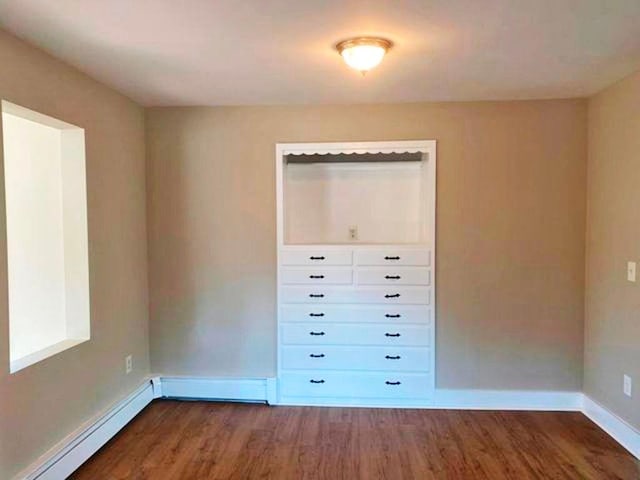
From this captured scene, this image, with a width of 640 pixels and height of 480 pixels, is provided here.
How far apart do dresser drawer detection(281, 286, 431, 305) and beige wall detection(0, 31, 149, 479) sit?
1156 millimetres

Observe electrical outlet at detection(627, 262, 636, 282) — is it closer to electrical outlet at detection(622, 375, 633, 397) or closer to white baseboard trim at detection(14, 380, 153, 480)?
electrical outlet at detection(622, 375, 633, 397)

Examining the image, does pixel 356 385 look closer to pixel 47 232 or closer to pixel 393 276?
pixel 393 276

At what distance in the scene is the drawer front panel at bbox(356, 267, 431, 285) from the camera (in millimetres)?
3301

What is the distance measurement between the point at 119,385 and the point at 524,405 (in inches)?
114

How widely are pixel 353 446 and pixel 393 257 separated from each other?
1.32 meters

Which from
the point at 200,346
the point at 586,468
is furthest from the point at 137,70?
the point at 586,468

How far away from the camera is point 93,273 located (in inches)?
108

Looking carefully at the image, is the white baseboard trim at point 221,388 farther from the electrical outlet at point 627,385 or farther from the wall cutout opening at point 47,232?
the electrical outlet at point 627,385

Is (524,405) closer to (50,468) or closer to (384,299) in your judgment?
(384,299)

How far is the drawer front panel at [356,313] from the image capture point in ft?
10.9

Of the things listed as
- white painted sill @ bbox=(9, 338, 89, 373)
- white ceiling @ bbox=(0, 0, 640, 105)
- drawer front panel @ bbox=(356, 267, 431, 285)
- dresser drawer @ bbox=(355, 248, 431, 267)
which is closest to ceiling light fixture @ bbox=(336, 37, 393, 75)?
white ceiling @ bbox=(0, 0, 640, 105)

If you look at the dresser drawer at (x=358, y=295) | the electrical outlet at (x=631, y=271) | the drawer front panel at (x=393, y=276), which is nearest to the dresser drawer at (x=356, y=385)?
the dresser drawer at (x=358, y=295)

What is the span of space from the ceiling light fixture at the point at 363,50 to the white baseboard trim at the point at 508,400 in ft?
7.83

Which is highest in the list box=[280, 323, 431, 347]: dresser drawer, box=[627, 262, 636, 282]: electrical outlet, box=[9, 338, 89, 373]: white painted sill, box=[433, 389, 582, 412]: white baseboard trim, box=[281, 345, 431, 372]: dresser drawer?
box=[627, 262, 636, 282]: electrical outlet
